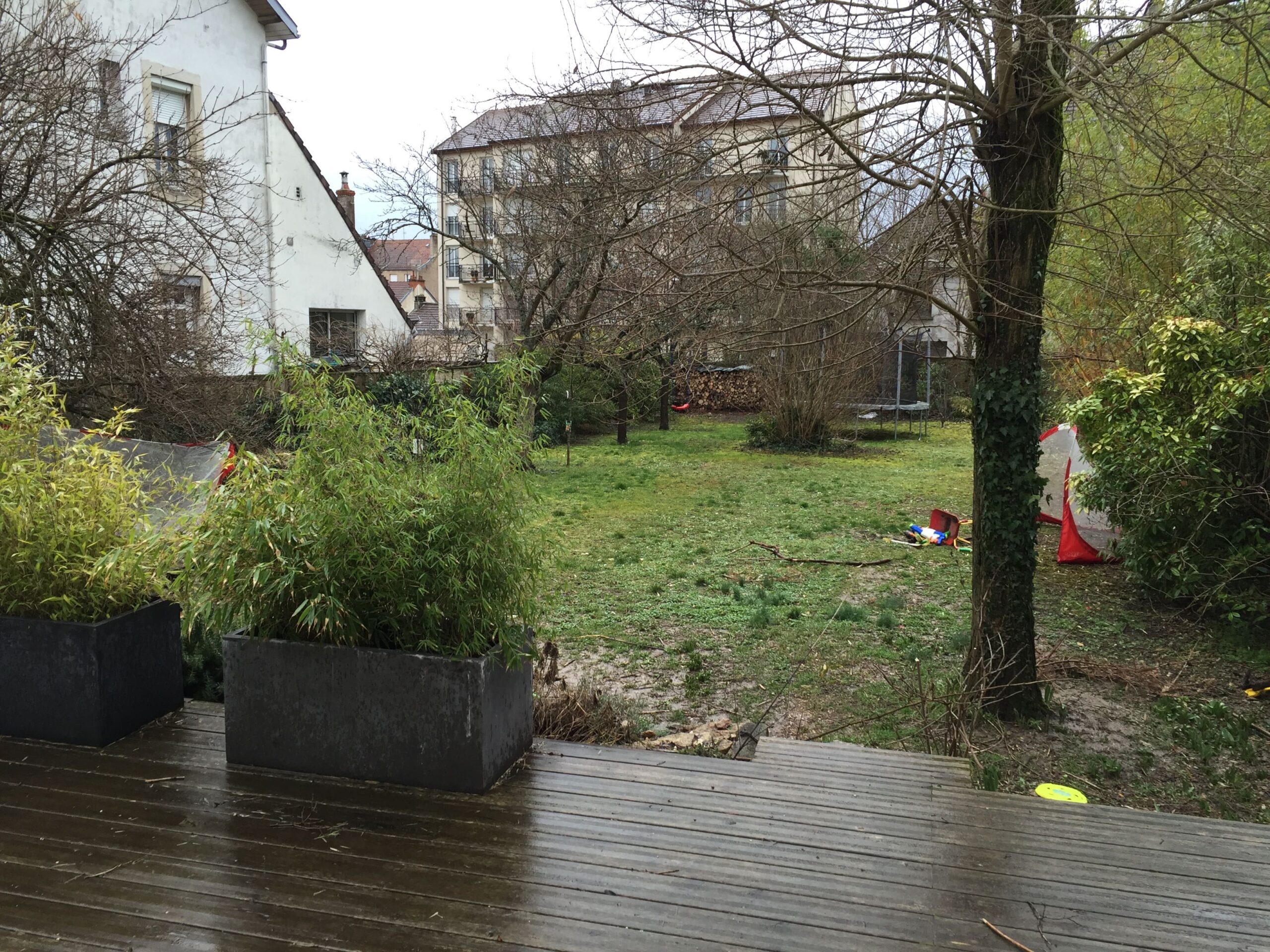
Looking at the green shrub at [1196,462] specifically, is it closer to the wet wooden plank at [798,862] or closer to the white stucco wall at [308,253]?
the wet wooden plank at [798,862]

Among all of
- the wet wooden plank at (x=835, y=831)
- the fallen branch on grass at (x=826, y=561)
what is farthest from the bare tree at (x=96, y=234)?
the fallen branch on grass at (x=826, y=561)

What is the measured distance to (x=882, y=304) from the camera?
5.93 m

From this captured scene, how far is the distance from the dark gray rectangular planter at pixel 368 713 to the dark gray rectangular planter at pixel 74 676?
51 cm

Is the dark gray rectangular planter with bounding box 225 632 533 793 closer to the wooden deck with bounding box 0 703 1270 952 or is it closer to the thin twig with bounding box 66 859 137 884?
the wooden deck with bounding box 0 703 1270 952

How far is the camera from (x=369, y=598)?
3.25m

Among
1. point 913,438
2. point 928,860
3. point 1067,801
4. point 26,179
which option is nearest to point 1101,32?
point 1067,801

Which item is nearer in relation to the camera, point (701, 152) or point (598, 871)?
point (598, 871)

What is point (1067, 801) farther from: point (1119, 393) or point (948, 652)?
point (1119, 393)

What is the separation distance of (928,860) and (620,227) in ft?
14.3

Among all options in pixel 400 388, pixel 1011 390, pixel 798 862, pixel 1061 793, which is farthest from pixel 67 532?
pixel 400 388

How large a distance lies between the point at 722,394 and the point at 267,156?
47.8ft

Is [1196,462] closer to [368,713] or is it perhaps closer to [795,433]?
[368,713]

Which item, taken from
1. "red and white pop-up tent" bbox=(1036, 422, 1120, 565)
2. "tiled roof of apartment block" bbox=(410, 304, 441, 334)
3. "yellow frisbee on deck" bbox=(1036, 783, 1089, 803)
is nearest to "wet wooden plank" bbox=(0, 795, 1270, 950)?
"yellow frisbee on deck" bbox=(1036, 783, 1089, 803)

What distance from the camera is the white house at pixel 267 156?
1260 centimetres
